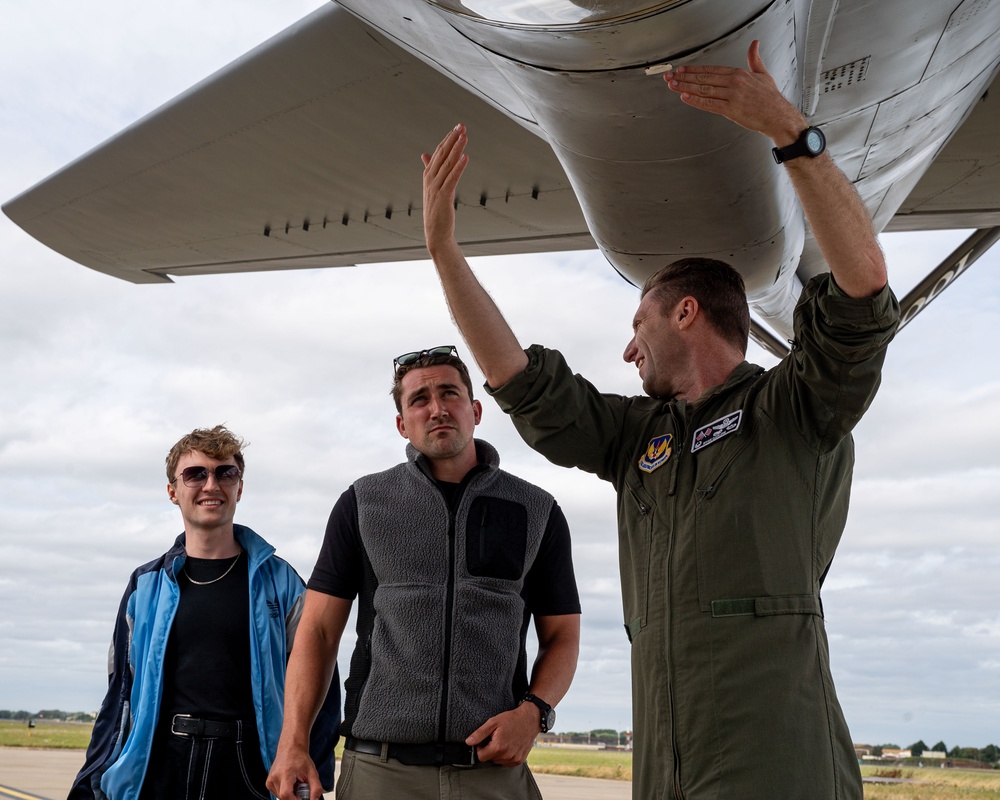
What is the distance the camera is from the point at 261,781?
3566 mm

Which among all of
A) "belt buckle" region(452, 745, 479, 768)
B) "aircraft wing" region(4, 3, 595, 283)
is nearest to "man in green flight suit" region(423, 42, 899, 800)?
"belt buckle" region(452, 745, 479, 768)

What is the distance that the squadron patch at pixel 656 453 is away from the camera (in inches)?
90.4

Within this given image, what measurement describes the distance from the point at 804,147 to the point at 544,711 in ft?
6.33

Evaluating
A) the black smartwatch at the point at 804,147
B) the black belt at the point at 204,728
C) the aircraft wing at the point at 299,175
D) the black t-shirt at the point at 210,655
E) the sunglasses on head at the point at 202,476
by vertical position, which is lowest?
the black belt at the point at 204,728

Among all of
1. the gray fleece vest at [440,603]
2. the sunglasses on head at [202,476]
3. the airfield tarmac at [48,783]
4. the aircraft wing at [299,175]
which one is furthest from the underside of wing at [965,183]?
the airfield tarmac at [48,783]

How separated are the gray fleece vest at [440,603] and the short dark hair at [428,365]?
0.28 m

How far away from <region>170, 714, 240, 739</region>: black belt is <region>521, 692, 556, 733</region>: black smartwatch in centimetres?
117

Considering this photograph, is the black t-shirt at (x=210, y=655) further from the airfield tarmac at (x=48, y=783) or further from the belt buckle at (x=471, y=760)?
the airfield tarmac at (x=48, y=783)

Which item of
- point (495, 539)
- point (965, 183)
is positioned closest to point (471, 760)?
point (495, 539)

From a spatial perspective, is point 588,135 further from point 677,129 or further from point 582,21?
point 582,21

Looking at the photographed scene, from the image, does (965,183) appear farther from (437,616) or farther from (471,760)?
(471,760)

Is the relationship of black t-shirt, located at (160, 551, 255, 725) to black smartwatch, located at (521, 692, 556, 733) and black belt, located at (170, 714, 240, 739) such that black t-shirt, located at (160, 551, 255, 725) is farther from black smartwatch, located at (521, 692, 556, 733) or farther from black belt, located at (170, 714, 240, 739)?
black smartwatch, located at (521, 692, 556, 733)

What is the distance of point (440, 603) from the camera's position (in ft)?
9.92

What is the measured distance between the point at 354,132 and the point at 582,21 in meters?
3.63
